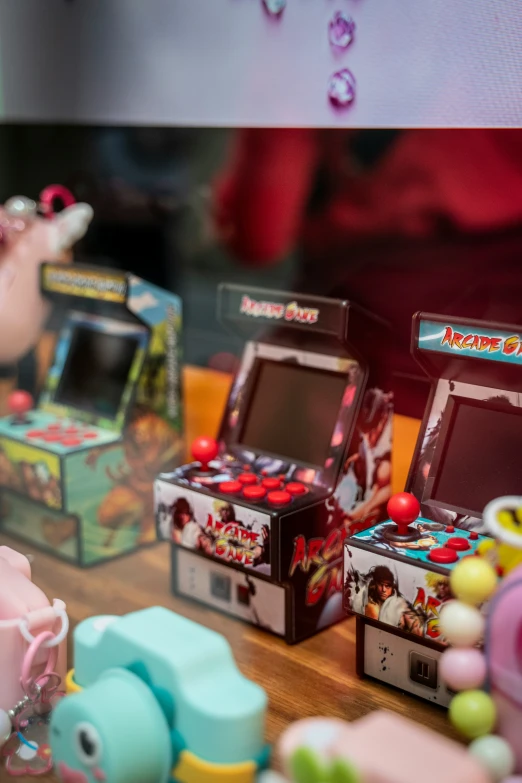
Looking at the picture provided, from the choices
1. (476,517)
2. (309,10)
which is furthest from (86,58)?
(476,517)

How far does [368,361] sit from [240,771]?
4.52 feet

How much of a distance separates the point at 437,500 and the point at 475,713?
0.81 m

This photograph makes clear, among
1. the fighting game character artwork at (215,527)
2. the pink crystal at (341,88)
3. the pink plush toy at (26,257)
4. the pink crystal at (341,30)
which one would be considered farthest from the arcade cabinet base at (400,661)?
the pink plush toy at (26,257)

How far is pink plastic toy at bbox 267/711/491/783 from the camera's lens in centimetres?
153

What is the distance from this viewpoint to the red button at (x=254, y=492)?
269 centimetres

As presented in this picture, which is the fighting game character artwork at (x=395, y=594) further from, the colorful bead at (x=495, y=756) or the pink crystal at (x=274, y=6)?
the pink crystal at (x=274, y=6)

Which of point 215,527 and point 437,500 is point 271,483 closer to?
point 215,527

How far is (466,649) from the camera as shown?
1829 mm

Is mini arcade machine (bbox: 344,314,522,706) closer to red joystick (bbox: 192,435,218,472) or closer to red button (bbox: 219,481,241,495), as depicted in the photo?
red button (bbox: 219,481,241,495)

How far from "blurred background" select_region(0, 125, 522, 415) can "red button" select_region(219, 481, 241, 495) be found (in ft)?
1.91

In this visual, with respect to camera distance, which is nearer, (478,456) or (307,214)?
(478,456)

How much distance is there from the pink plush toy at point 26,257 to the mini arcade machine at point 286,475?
0.94m

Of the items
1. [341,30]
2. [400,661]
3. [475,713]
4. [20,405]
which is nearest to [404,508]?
[400,661]

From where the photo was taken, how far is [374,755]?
1.56 metres
